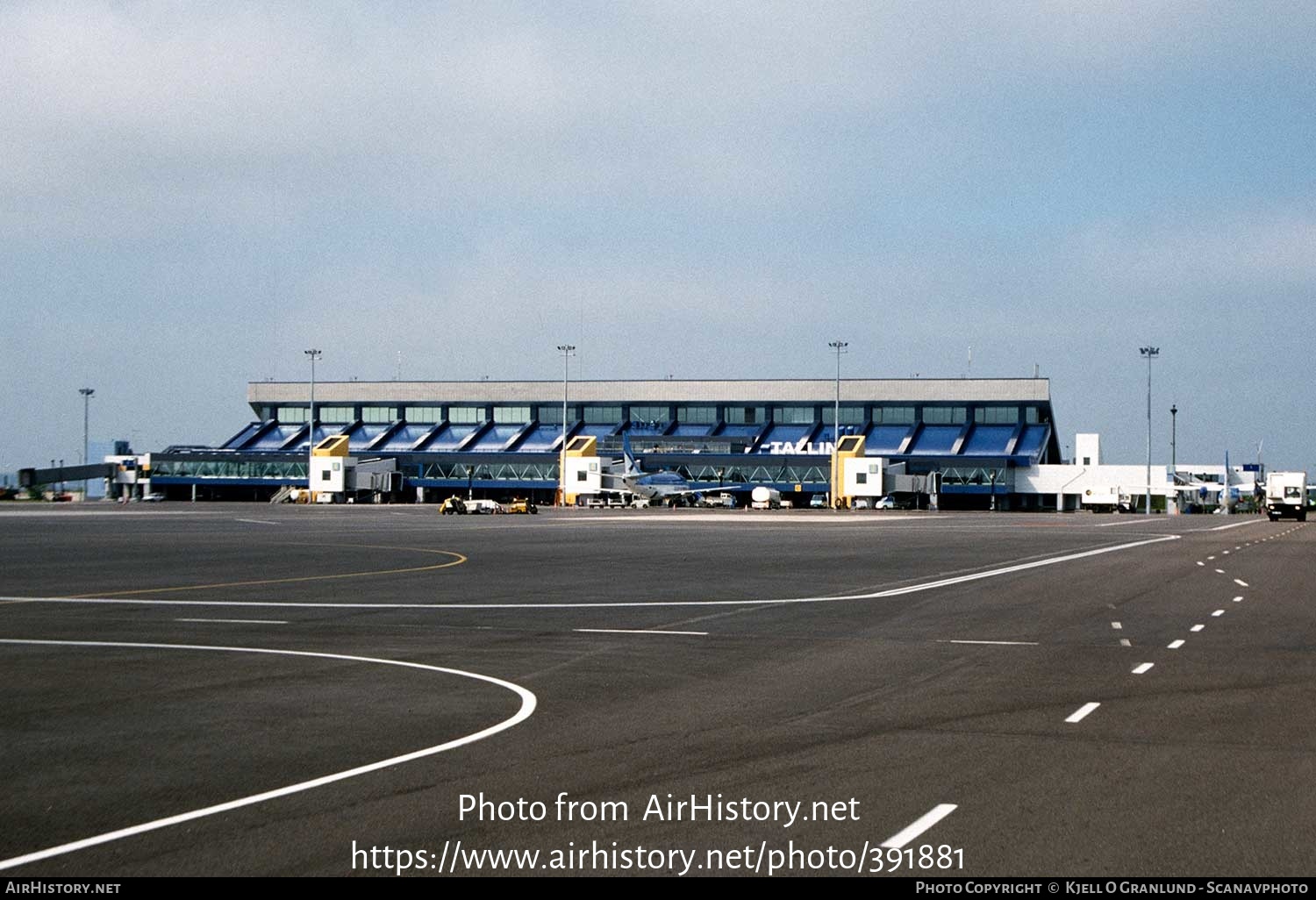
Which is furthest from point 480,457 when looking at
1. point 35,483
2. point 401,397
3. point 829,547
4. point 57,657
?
point 57,657

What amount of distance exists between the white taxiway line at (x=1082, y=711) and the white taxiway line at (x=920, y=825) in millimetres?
3901

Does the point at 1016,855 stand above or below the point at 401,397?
below

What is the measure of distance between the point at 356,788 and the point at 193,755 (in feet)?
6.37

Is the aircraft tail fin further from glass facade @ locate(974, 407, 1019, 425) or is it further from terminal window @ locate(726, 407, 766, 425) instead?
glass facade @ locate(974, 407, 1019, 425)

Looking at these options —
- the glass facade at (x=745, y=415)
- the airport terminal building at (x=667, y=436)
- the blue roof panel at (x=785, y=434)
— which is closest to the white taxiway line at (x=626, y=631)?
the airport terminal building at (x=667, y=436)

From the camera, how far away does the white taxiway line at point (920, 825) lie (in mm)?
7848

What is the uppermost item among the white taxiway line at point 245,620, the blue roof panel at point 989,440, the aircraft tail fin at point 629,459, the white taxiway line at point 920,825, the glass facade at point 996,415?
the glass facade at point 996,415

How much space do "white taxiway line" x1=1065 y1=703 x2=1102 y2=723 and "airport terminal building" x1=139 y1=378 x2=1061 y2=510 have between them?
118593mm

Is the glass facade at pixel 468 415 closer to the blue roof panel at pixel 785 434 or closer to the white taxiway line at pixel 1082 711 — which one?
the blue roof panel at pixel 785 434

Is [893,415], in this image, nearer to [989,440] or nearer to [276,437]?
[989,440]

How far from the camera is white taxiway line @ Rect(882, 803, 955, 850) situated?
25.7ft

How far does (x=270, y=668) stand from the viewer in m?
15.4

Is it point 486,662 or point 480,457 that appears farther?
Result: point 480,457
